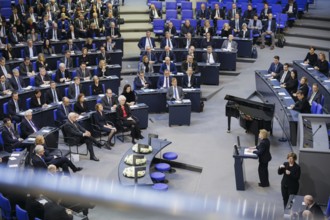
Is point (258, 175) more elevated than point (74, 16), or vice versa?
point (74, 16)

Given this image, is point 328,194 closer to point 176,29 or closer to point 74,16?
point 176,29

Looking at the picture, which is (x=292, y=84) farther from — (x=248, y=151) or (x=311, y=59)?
(x=248, y=151)

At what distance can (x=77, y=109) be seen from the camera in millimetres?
12938

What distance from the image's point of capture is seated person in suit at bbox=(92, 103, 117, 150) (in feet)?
40.8

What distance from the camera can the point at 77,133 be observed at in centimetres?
A: 1182

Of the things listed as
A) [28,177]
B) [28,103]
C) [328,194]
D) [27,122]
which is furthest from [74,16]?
[28,177]

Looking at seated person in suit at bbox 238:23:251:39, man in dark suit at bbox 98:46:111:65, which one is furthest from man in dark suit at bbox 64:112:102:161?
seated person in suit at bbox 238:23:251:39

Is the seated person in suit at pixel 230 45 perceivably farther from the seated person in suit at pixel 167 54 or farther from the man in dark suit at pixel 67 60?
the man in dark suit at pixel 67 60

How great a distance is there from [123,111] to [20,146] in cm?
274

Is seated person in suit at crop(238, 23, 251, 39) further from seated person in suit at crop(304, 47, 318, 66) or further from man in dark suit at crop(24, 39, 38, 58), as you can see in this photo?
man in dark suit at crop(24, 39, 38, 58)

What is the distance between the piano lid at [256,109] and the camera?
12008 mm

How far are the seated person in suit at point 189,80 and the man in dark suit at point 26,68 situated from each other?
4.24 metres

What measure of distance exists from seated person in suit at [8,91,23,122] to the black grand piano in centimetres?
499

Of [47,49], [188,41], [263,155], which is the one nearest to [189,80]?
[188,41]
